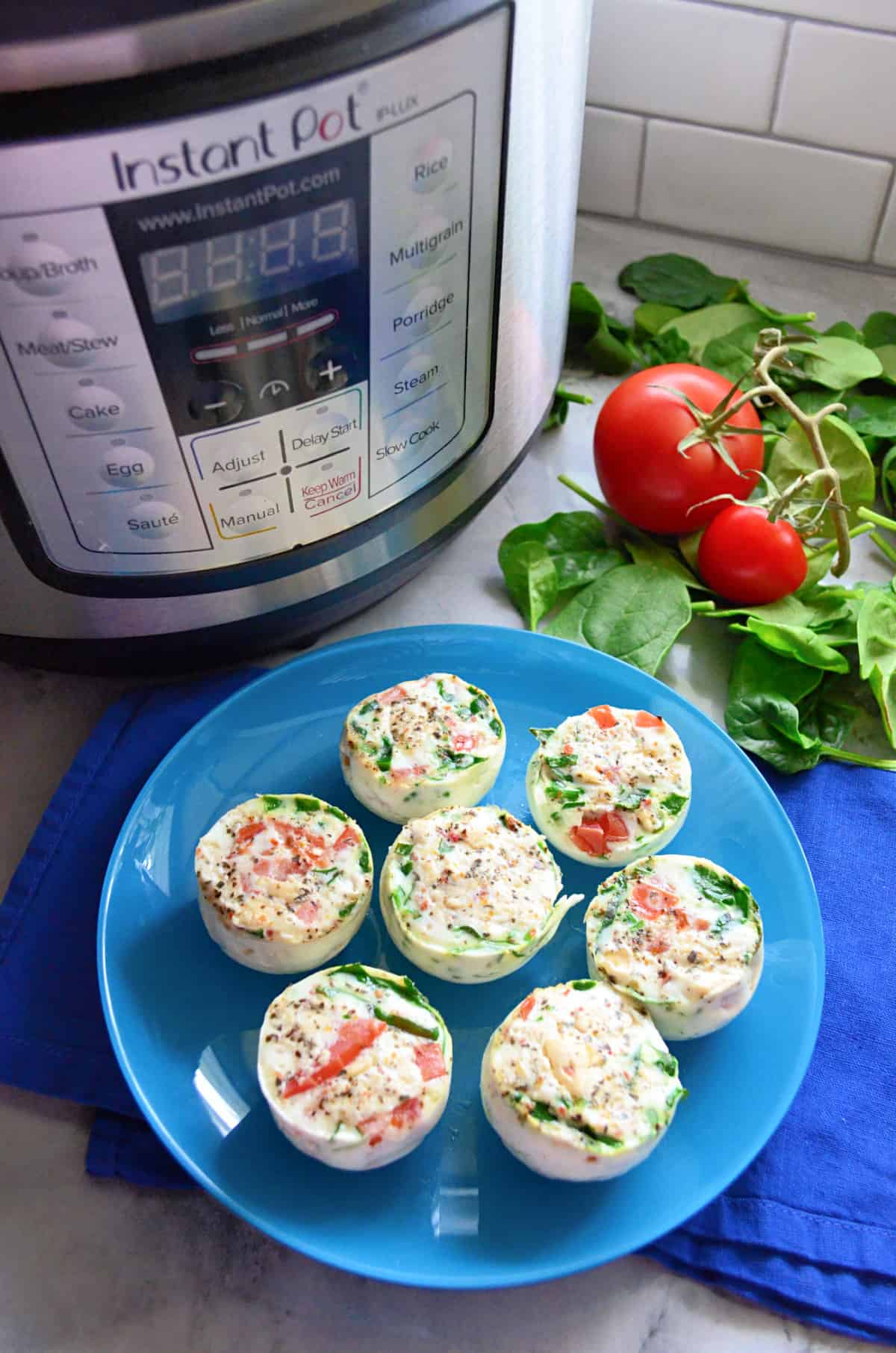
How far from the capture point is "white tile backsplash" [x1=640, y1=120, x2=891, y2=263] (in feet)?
3.38

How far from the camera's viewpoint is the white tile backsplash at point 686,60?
0.98 m

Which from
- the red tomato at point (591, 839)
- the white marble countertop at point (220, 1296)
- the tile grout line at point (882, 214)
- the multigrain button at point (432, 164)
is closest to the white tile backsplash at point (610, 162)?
the tile grout line at point (882, 214)

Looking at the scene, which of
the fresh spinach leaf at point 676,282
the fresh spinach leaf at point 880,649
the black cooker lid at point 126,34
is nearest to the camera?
the black cooker lid at point 126,34

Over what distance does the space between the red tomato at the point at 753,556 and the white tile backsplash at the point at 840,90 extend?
386 mm

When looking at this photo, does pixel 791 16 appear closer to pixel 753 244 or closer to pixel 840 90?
pixel 840 90

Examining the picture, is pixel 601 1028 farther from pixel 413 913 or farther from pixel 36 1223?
pixel 36 1223

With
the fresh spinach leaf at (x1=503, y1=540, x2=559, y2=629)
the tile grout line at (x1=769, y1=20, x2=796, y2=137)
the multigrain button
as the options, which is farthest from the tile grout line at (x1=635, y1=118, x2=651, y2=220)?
the multigrain button

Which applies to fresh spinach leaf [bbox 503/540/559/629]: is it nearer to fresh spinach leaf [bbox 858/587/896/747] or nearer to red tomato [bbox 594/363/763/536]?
red tomato [bbox 594/363/763/536]

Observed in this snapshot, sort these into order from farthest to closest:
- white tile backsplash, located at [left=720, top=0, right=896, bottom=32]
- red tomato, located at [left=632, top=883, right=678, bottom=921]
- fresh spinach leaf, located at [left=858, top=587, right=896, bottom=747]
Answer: white tile backsplash, located at [left=720, top=0, right=896, bottom=32] → fresh spinach leaf, located at [left=858, top=587, right=896, bottom=747] → red tomato, located at [left=632, top=883, right=678, bottom=921]

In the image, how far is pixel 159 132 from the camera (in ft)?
1.56

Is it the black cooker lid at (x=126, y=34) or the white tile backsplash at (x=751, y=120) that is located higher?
the black cooker lid at (x=126, y=34)

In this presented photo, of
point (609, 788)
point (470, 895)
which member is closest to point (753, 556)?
point (609, 788)

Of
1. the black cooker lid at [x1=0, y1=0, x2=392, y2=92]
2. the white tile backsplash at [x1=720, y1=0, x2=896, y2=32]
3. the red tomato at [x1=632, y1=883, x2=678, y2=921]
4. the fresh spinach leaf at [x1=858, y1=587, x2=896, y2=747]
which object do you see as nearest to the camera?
the black cooker lid at [x1=0, y1=0, x2=392, y2=92]

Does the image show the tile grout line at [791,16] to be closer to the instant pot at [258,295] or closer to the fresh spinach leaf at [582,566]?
the instant pot at [258,295]
